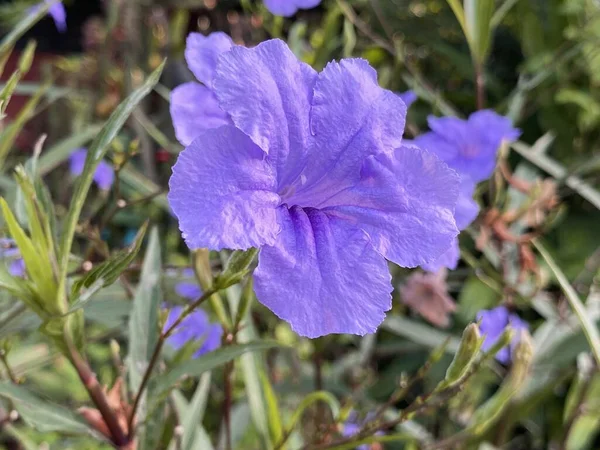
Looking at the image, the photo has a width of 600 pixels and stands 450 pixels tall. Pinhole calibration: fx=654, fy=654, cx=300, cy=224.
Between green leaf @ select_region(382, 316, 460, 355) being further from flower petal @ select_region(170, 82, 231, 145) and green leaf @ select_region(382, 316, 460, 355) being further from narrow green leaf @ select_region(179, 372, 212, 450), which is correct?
flower petal @ select_region(170, 82, 231, 145)

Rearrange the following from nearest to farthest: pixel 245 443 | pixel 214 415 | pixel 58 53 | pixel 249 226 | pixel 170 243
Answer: pixel 249 226, pixel 245 443, pixel 214 415, pixel 170 243, pixel 58 53

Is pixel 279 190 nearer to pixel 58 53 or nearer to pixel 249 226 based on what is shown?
pixel 249 226

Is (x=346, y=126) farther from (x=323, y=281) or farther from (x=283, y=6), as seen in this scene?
(x=283, y=6)

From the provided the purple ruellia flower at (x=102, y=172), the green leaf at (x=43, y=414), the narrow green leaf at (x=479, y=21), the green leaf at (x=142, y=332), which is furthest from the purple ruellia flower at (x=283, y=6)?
the purple ruellia flower at (x=102, y=172)

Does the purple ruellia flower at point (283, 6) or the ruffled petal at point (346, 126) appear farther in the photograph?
the purple ruellia flower at point (283, 6)

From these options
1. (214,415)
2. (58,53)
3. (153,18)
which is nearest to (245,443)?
(214,415)

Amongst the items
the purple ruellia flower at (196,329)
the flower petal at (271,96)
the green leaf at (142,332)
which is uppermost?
the flower petal at (271,96)

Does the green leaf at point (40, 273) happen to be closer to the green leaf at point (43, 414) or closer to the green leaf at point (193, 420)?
the green leaf at point (43, 414)
